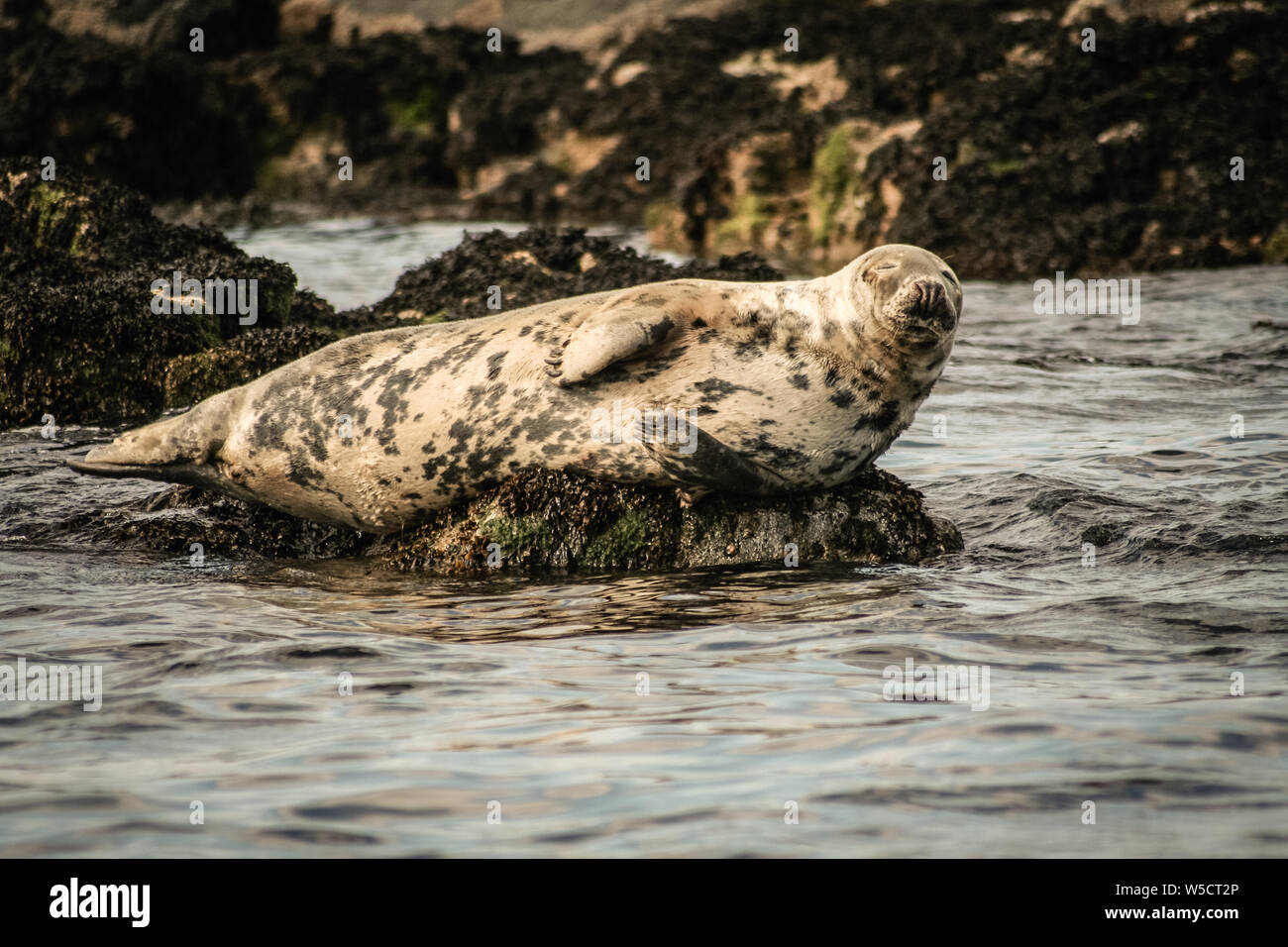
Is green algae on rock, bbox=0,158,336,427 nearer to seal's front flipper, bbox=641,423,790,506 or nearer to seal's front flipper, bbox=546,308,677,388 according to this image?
seal's front flipper, bbox=546,308,677,388

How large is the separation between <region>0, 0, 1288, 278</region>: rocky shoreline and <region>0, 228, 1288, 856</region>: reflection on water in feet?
22.8

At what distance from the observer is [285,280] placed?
9.59 meters

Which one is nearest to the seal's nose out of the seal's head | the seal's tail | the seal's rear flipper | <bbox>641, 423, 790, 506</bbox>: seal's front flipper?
the seal's head

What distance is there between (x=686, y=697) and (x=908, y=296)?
→ 207cm

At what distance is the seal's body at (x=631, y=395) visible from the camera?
588cm

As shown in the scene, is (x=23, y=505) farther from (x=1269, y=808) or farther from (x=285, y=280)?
(x=1269, y=808)

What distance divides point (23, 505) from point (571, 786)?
4.53 metres

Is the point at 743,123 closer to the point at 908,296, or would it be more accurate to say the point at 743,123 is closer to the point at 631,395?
the point at 631,395

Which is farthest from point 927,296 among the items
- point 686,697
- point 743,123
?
point 743,123

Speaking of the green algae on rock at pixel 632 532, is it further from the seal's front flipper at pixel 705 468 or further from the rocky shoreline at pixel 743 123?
the rocky shoreline at pixel 743 123

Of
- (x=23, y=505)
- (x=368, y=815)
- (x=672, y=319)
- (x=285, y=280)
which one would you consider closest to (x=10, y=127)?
(x=285, y=280)

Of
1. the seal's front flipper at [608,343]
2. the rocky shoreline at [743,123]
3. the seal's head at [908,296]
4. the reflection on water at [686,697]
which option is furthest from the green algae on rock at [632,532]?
the rocky shoreline at [743,123]

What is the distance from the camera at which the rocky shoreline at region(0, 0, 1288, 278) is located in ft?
54.9
